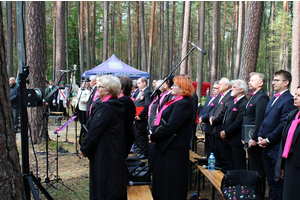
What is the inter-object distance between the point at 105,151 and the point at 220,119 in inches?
108

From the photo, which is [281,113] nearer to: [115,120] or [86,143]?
[115,120]

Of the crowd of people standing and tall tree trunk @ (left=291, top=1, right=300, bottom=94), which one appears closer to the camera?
the crowd of people standing

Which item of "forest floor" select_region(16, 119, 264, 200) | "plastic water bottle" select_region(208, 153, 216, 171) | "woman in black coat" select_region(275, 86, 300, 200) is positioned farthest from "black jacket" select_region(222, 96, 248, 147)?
"woman in black coat" select_region(275, 86, 300, 200)

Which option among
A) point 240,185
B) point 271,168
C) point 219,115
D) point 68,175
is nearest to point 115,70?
point 68,175

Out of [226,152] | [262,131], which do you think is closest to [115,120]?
[262,131]

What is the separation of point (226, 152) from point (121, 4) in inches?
1258

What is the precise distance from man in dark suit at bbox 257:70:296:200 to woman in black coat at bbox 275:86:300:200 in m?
0.46

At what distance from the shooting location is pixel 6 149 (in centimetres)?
175

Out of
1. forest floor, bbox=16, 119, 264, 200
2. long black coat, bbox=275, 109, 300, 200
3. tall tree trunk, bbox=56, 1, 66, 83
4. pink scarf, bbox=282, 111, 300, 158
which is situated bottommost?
forest floor, bbox=16, 119, 264, 200

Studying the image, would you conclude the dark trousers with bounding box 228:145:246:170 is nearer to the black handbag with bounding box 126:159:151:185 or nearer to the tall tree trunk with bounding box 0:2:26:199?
the black handbag with bounding box 126:159:151:185

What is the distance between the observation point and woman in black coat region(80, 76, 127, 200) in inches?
113

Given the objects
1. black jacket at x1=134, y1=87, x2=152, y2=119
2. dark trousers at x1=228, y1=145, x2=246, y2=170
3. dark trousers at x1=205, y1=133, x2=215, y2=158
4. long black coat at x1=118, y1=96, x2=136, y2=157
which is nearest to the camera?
long black coat at x1=118, y1=96, x2=136, y2=157

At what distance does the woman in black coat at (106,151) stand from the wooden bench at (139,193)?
271 millimetres

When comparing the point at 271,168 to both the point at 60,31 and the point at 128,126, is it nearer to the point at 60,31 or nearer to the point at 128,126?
the point at 128,126
